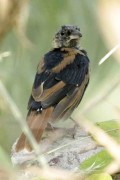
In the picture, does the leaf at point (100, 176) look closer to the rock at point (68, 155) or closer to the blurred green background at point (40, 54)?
the rock at point (68, 155)

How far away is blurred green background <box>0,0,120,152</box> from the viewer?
5273mm

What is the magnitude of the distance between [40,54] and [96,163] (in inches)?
155

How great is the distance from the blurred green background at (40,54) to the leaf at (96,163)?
8.22 ft

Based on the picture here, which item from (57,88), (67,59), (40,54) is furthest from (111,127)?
(40,54)

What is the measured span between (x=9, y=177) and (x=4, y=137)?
4.36m

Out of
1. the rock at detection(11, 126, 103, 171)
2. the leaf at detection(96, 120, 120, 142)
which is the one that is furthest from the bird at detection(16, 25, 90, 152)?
the leaf at detection(96, 120, 120, 142)

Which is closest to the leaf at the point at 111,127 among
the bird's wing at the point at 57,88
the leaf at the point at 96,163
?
the leaf at the point at 96,163

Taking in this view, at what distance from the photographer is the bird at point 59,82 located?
4574mm

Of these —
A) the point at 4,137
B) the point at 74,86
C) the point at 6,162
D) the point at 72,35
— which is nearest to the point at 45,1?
the point at 72,35

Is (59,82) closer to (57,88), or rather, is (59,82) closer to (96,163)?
(57,88)

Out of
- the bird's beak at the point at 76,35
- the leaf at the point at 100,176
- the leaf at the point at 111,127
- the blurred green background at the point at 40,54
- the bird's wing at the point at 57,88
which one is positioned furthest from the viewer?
A: the bird's beak at the point at 76,35

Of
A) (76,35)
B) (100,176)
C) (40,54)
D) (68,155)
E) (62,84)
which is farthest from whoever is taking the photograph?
(40,54)

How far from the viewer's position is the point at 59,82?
5000mm

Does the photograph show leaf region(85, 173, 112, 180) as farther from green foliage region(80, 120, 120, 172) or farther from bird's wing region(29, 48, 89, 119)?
bird's wing region(29, 48, 89, 119)
